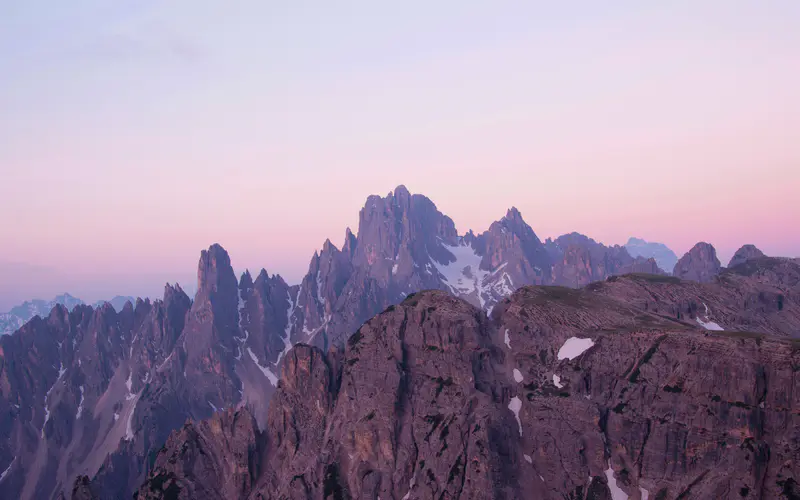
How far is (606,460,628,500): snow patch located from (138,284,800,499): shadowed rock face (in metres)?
0.64

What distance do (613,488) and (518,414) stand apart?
2784cm

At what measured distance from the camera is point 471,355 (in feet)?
541

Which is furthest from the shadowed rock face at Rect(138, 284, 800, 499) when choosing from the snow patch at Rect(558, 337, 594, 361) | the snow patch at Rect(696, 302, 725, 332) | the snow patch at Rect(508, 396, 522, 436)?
the snow patch at Rect(696, 302, 725, 332)

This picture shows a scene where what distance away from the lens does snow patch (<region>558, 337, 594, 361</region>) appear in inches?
6245

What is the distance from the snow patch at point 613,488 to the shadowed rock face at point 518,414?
64cm

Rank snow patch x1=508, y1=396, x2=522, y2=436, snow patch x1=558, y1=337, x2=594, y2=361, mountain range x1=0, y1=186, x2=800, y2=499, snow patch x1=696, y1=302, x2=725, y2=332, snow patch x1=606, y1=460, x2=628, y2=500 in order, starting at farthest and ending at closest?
snow patch x1=696, y1=302, x2=725, y2=332
snow patch x1=558, y1=337, x2=594, y2=361
snow patch x1=508, y1=396, x2=522, y2=436
snow patch x1=606, y1=460, x2=628, y2=500
mountain range x1=0, y1=186, x2=800, y2=499

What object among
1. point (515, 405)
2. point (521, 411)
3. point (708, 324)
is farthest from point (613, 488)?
point (708, 324)

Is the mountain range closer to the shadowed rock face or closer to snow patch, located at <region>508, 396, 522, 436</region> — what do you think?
the shadowed rock face

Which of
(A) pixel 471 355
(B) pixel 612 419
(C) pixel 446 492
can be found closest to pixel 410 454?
(C) pixel 446 492

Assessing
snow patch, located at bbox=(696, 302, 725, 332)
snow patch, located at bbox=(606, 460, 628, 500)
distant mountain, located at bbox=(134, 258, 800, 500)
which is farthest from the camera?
snow patch, located at bbox=(696, 302, 725, 332)

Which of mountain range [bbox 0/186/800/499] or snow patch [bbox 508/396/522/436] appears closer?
mountain range [bbox 0/186/800/499]

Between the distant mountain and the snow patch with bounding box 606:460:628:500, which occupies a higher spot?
the distant mountain

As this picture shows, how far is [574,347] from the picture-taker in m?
161

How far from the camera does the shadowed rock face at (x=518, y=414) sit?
128 m
